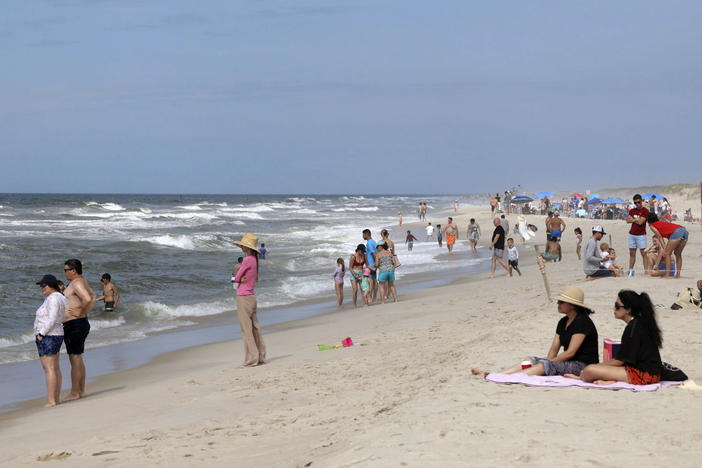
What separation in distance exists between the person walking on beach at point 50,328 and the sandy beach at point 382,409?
0.41 m

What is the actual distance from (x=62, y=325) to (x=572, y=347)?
517 centimetres

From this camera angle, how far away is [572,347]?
22.5 ft

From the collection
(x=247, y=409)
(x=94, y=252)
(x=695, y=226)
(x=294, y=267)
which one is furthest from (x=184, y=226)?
(x=247, y=409)

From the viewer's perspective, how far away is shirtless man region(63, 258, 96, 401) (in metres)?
8.34

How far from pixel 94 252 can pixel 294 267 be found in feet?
26.0

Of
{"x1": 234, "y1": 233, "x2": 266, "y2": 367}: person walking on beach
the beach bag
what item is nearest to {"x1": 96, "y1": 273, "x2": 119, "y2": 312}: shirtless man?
{"x1": 234, "y1": 233, "x2": 266, "y2": 367}: person walking on beach

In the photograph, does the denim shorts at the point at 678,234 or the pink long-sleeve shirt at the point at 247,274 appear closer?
the pink long-sleeve shirt at the point at 247,274

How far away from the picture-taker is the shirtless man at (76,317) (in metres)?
8.34

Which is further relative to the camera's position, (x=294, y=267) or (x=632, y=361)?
(x=294, y=267)

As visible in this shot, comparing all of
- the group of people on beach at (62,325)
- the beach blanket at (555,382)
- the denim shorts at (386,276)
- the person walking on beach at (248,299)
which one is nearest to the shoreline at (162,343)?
the group of people on beach at (62,325)

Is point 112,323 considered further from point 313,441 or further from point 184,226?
point 184,226

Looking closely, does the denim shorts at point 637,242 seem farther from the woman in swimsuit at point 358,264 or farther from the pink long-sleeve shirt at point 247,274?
the pink long-sleeve shirt at point 247,274

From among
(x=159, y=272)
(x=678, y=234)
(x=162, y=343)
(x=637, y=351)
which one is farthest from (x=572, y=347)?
(x=159, y=272)

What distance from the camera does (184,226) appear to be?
49.1 meters
